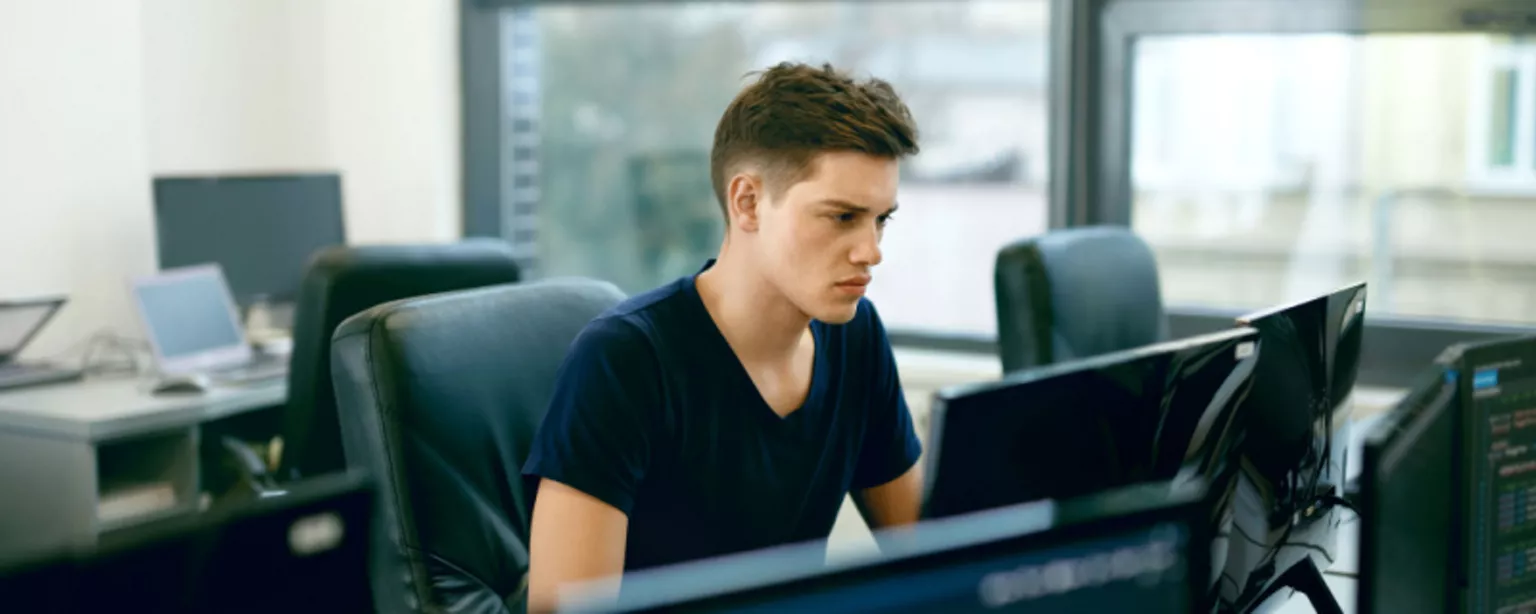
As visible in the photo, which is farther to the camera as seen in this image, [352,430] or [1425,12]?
[1425,12]

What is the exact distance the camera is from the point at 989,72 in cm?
342

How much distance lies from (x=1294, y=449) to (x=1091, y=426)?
0.39m

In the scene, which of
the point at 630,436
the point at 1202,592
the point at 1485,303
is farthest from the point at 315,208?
the point at 1202,592

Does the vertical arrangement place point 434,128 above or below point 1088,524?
above

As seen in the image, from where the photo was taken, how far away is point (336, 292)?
2.48 m

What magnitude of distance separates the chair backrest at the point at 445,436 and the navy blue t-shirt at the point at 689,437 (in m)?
0.14

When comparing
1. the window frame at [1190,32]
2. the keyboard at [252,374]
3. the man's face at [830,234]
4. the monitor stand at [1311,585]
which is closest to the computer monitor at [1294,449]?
the monitor stand at [1311,585]

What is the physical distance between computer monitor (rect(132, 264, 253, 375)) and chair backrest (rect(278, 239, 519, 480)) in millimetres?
610

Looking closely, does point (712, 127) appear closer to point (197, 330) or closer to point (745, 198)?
point (197, 330)

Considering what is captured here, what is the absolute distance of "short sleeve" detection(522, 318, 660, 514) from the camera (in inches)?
54.3

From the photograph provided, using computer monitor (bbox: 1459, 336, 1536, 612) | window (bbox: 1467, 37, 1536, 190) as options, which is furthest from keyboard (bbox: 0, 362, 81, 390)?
window (bbox: 1467, 37, 1536, 190)

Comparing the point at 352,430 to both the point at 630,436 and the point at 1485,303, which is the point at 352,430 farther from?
the point at 1485,303

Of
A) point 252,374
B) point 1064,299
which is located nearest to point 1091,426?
point 1064,299

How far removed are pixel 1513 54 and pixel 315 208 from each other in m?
2.73
